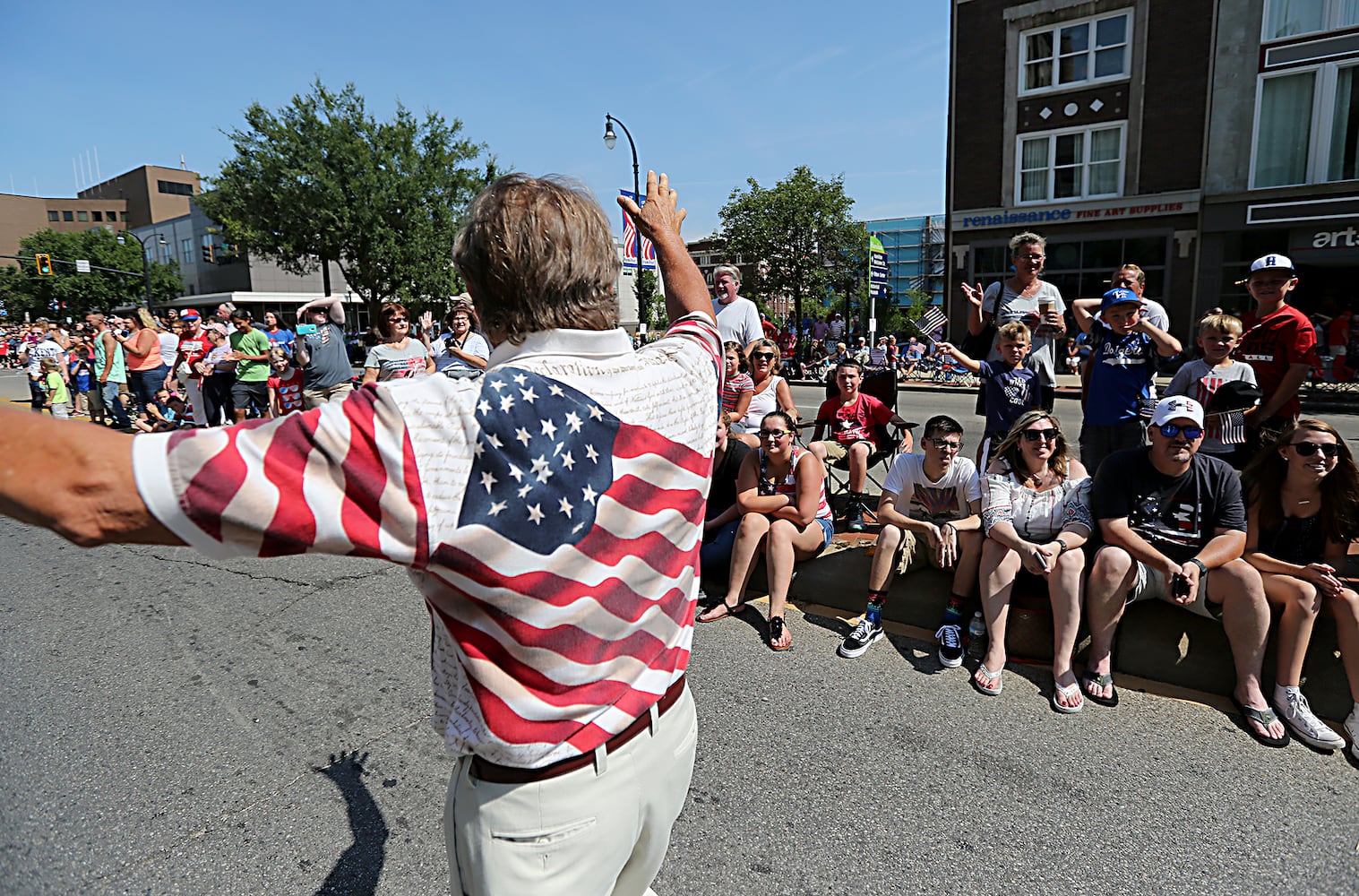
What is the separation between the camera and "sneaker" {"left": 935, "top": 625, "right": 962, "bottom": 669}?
419cm

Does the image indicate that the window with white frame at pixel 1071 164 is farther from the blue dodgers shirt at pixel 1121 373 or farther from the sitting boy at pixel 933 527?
the sitting boy at pixel 933 527

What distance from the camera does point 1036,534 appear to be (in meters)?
4.33

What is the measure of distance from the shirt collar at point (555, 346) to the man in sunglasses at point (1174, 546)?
358 centimetres

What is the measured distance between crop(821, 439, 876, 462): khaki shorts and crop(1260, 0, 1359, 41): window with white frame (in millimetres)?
20555

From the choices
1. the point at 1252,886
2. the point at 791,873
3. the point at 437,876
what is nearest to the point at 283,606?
the point at 437,876

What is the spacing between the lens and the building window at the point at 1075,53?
2131cm

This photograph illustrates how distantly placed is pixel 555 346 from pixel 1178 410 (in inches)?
146

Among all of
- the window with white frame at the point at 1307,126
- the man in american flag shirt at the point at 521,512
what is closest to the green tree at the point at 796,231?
the window with white frame at the point at 1307,126

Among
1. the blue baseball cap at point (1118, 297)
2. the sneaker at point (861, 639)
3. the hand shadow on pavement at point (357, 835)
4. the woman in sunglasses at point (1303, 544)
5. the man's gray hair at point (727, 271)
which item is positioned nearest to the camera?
the hand shadow on pavement at point (357, 835)

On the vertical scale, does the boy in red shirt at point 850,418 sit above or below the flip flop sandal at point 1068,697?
above

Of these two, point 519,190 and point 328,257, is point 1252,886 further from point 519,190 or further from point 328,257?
point 328,257

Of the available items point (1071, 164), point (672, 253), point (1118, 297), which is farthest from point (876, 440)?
point (1071, 164)

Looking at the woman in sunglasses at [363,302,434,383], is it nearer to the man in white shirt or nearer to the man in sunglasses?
the man in white shirt

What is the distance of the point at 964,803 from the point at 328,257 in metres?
31.0
